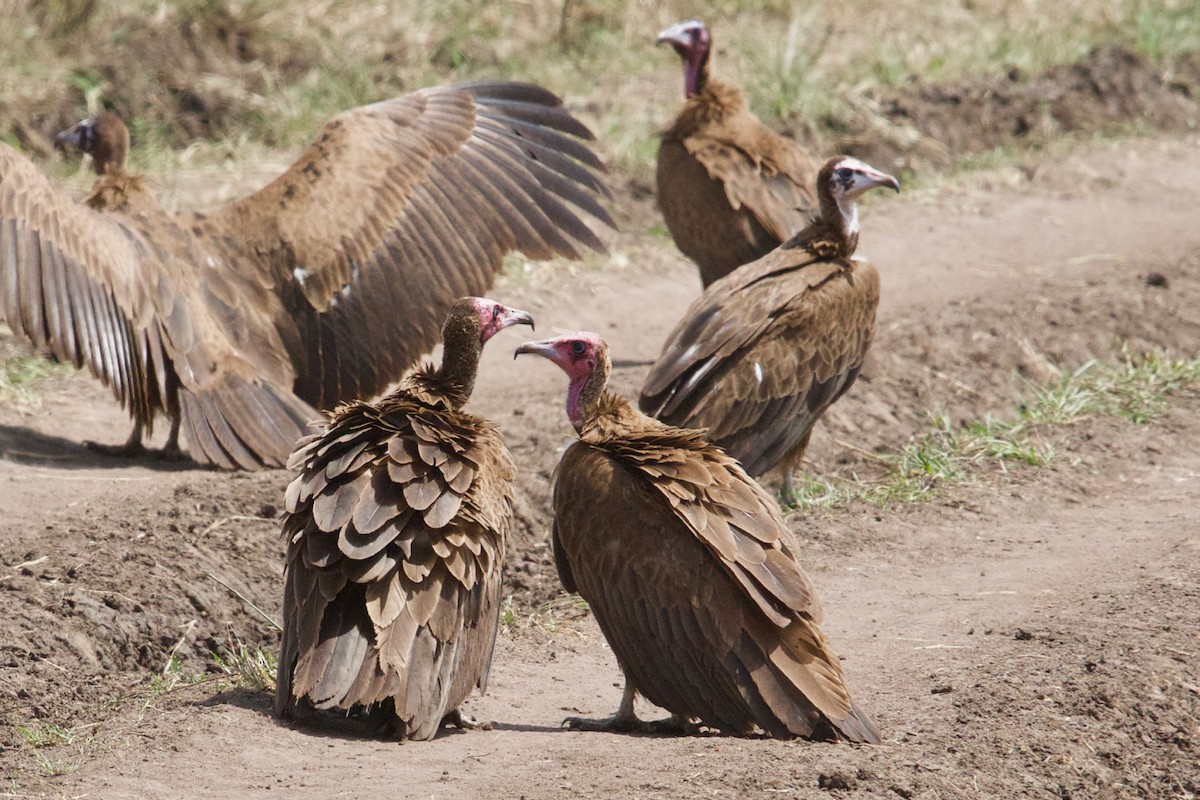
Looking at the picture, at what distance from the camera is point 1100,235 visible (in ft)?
32.6

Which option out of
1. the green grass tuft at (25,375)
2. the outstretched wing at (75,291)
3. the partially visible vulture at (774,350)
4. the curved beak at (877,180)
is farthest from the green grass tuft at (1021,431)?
the green grass tuft at (25,375)

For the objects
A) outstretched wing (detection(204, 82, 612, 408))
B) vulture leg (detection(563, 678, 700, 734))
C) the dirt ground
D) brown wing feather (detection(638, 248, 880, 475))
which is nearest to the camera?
the dirt ground

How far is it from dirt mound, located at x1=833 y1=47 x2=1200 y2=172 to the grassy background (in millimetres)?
144

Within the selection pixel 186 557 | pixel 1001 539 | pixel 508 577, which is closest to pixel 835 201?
pixel 1001 539

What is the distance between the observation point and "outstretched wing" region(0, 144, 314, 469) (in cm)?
605

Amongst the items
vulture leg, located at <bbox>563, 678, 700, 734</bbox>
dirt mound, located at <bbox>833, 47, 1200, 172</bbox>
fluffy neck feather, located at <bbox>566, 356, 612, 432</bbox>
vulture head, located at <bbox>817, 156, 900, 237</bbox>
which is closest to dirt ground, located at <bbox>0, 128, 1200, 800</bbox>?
vulture leg, located at <bbox>563, 678, 700, 734</bbox>

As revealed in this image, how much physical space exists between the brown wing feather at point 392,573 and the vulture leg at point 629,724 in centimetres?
32

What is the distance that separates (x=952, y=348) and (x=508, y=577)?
3016mm

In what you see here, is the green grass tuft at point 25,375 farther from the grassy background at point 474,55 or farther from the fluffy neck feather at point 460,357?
the fluffy neck feather at point 460,357

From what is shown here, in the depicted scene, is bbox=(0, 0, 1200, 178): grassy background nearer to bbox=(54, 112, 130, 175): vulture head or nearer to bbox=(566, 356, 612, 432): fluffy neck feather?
bbox=(54, 112, 130, 175): vulture head

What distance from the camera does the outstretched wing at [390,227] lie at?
664 centimetres

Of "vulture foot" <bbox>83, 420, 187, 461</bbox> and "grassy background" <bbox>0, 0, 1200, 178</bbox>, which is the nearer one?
"vulture foot" <bbox>83, 420, 187, 461</bbox>

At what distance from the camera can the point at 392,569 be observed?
4.02m

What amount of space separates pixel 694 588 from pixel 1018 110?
8.26 meters
